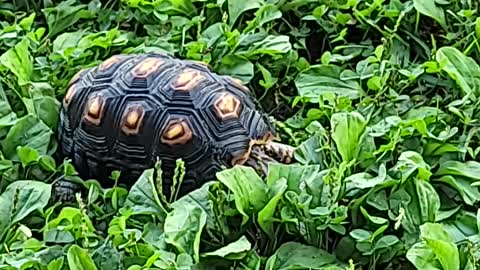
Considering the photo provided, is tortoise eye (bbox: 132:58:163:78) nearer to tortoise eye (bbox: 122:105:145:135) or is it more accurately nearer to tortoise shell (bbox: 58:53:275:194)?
tortoise shell (bbox: 58:53:275:194)

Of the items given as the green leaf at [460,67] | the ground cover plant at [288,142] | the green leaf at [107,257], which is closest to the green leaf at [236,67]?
the ground cover plant at [288,142]

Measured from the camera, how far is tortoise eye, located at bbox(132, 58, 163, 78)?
257 centimetres

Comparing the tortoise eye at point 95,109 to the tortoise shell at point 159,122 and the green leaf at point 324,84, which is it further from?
the green leaf at point 324,84

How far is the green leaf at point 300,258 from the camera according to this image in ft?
6.94

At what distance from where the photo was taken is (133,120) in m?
2.49

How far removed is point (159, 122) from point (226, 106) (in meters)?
0.19

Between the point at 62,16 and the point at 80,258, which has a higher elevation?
the point at 80,258

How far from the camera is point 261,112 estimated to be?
2662 millimetres

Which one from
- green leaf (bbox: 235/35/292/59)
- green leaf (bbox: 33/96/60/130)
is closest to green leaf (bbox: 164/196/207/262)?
green leaf (bbox: 33/96/60/130)

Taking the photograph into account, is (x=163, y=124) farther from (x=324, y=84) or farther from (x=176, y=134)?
(x=324, y=84)

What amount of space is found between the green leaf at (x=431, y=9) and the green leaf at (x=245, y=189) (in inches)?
41.2

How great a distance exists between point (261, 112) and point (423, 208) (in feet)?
2.08

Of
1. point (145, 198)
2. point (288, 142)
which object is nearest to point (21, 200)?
point (145, 198)

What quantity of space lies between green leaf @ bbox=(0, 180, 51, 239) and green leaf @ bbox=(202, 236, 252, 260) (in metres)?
0.48
